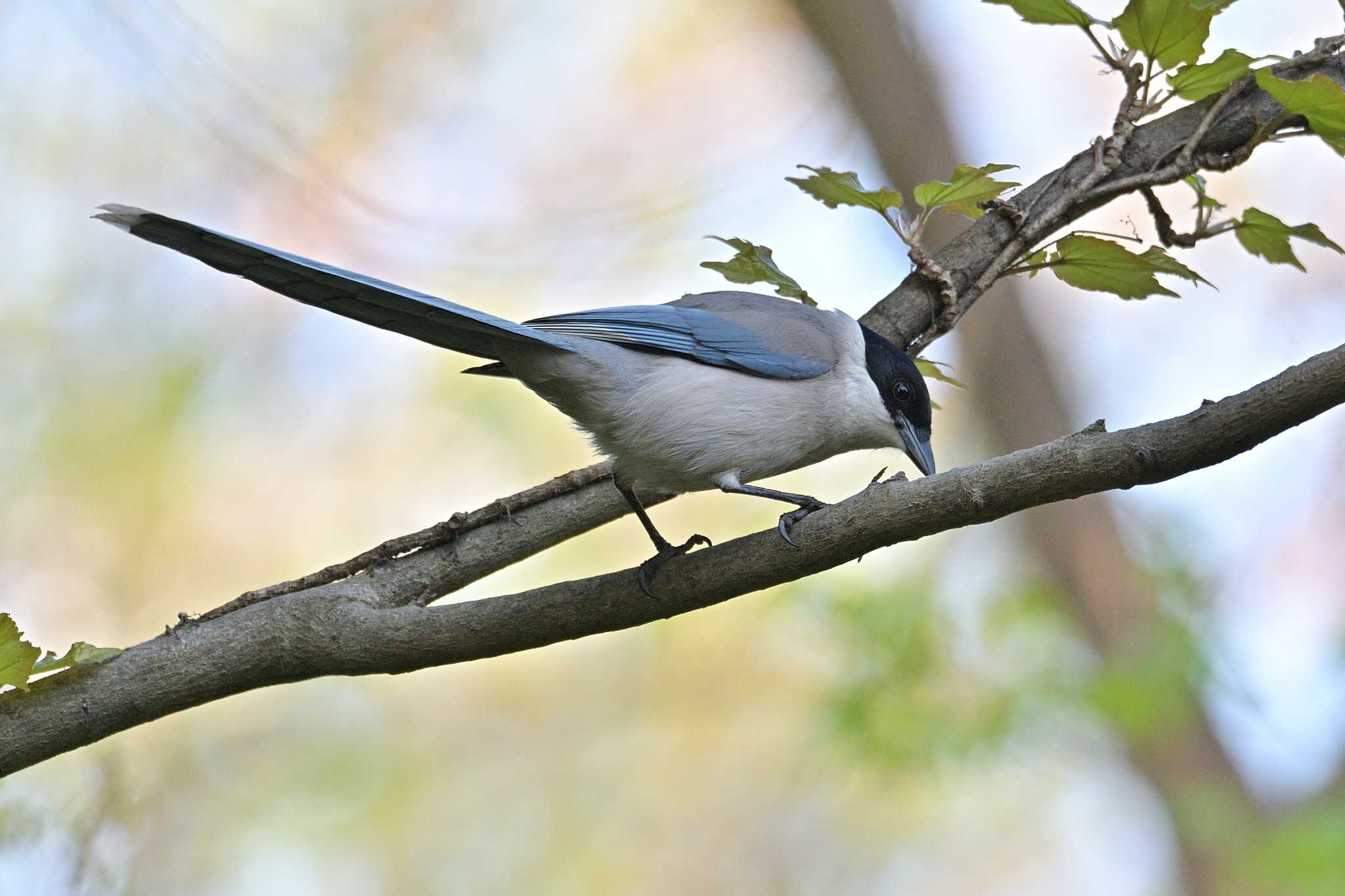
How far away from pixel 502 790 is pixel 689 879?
183 centimetres

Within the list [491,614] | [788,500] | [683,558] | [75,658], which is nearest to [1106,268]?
[788,500]

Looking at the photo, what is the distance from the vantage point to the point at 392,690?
29.0ft

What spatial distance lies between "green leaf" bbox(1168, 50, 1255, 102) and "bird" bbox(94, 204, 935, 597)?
1.13 m

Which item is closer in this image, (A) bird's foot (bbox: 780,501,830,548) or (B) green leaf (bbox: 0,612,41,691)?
(B) green leaf (bbox: 0,612,41,691)

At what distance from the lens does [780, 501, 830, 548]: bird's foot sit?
2.76 meters

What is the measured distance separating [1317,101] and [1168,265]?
1.75 ft

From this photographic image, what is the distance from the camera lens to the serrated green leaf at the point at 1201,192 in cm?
329

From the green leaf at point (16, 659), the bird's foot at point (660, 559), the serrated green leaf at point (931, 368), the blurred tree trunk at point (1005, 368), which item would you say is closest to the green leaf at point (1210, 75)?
the serrated green leaf at point (931, 368)

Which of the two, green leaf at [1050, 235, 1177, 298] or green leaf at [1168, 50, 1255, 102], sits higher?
green leaf at [1168, 50, 1255, 102]

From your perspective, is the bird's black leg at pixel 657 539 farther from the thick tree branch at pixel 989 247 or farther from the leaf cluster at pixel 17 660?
the leaf cluster at pixel 17 660

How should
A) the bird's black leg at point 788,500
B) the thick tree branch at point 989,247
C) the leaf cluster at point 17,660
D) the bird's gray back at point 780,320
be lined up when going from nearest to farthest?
the leaf cluster at point 17,660, the bird's black leg at point 788,500, the thick tree branch at point 989,247, the bird's gray back at point 780,320

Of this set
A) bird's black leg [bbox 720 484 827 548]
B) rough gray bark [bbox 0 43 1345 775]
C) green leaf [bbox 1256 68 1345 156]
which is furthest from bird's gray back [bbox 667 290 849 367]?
green leaf [bbox 1256 68 1345 156]

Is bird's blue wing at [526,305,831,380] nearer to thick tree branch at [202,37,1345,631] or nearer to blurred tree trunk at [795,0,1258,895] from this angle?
thick tree branch at [202,37,1345,631]

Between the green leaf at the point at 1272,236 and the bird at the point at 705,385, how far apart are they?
106 centimetres
